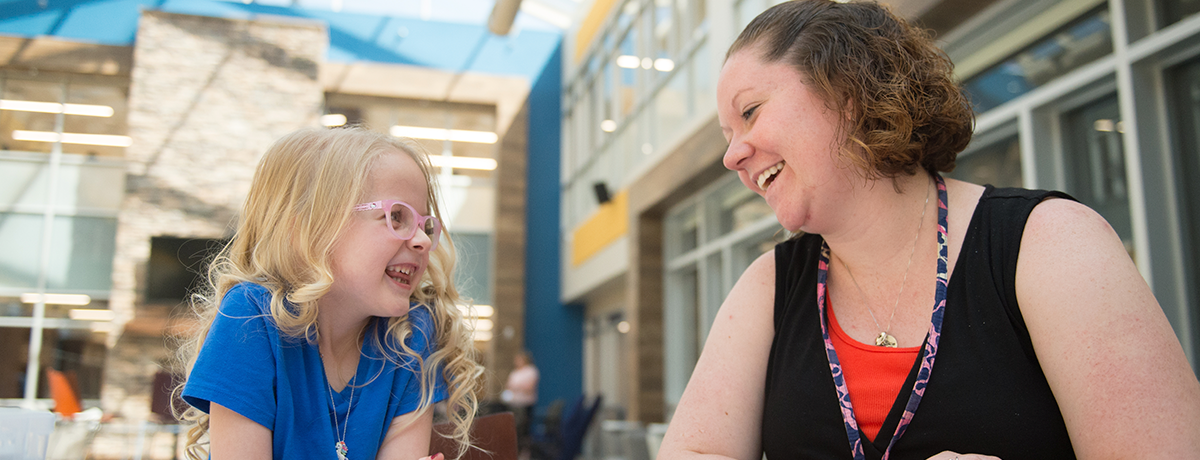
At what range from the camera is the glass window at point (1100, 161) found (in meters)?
3.46

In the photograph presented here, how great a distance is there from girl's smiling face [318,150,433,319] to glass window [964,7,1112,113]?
274cm

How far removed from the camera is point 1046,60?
388cm

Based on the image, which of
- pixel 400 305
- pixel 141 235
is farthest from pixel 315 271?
pixel 141 235

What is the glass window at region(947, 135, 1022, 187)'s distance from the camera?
13.5ft

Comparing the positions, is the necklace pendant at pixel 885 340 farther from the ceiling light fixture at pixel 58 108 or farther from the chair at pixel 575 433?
the ceiling light fixture at pixel 58 108

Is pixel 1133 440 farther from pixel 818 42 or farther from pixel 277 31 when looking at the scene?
pixel 277 31

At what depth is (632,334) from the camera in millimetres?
10047

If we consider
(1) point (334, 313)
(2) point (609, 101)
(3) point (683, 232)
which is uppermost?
(2) point (609, 101)

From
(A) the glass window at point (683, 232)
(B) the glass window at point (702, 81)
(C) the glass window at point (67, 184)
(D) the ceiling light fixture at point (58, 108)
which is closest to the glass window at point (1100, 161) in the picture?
(B) the glass window at point (702, 81)

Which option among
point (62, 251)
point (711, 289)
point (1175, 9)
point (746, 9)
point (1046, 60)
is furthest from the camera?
point (62, 251)

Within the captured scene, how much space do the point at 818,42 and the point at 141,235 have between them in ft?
44.2

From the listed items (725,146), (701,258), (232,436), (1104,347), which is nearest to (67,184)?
(701,258)

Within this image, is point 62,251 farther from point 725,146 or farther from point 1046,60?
point 1046,60

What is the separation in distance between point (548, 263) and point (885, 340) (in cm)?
1354
